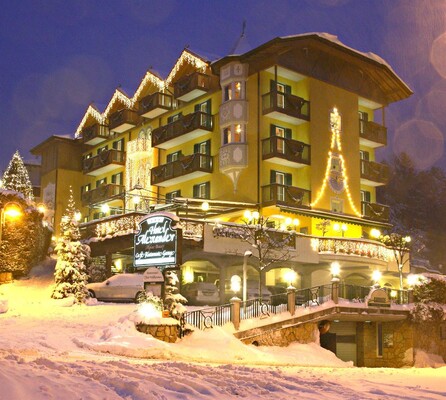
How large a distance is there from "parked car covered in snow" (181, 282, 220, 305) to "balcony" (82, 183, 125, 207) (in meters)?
19.9

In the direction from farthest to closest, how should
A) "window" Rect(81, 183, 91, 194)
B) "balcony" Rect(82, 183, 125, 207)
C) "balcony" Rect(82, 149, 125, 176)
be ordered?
"window" Rect(81, 183, 91, 194) < "balcony" Rect(82, 149, 125, 176) < "balcony" Rect(82, 183, 125, 207)

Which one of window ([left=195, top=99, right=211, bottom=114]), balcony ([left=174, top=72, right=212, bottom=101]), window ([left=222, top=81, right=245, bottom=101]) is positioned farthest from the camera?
window ([left=195, top=99, right=211, bottom=114])

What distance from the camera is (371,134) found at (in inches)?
1871

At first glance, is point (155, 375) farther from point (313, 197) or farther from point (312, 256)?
point (313, 197)

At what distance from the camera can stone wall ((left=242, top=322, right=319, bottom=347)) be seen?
85.7 ft

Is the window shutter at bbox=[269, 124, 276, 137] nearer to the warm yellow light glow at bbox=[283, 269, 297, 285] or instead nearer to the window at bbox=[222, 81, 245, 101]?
the window at bbox=[222, 81, 245, 101]

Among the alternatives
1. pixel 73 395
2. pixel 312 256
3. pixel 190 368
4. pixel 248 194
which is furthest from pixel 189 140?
pixel 73 395

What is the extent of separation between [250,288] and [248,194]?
28.9 feet

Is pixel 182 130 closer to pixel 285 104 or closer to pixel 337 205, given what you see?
pixel 285 104

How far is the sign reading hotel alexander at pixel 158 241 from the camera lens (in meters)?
23.5

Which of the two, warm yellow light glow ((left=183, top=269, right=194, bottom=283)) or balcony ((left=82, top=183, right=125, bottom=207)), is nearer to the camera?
warm yellow light glow ((left=183, top=269, right=194, bottom=283))

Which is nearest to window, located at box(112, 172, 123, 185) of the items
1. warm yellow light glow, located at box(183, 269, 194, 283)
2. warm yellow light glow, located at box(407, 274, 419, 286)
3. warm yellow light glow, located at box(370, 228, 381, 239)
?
warm yellow light glow, located at box(183, 269, 194, 283)

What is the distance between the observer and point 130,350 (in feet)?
64.8

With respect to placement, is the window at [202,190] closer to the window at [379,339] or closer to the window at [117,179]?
the window at [117,179]
